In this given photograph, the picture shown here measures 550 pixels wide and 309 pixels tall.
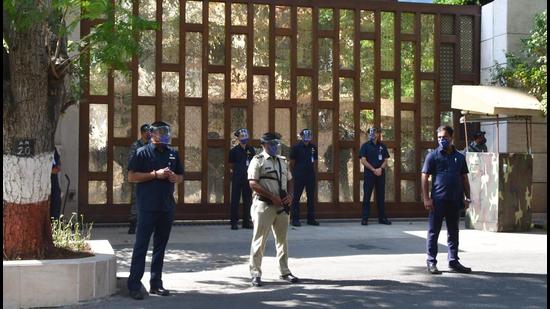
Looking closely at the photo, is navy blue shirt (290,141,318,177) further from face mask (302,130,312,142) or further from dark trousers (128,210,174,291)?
dark trousers (128,210,174,291)

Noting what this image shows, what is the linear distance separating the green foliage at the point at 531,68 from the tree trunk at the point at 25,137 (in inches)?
346

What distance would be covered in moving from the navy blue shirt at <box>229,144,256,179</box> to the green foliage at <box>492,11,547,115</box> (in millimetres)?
5136

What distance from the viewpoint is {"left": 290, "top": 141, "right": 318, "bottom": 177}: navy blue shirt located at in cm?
1378

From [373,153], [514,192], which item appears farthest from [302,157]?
[514,192]

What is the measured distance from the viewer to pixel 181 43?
1398cm

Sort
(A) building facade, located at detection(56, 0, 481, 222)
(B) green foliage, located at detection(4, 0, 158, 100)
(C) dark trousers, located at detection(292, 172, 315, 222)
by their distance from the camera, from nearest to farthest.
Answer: (B) green foliage, located at detection(4, 0, 158, 100) < (A) building facade, located at detection(56, 0, 481, 222) < (C) dark trousers, located at detection(292, 172, 315, 222)

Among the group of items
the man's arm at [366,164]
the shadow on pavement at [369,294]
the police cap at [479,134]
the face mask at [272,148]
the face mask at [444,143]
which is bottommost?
the shadow on pavement at [369,294]

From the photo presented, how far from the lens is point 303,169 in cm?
1380

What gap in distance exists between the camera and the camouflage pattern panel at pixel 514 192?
42.8 ft

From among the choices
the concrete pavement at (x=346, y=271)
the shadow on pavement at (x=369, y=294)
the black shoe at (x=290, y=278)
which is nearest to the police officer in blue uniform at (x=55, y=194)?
the concrete pavement at (x=346, y=271)

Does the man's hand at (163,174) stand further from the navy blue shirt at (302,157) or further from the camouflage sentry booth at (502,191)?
the camouflage sentry booth at (502,191)

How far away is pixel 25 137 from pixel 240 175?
621cm

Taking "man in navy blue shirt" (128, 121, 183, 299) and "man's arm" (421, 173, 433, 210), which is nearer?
"man in navy blue shirt" (128, 121, 183, 299)

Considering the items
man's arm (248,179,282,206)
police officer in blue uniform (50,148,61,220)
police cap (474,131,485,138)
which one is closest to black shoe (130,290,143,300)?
man's arm (248,179,282,206)
